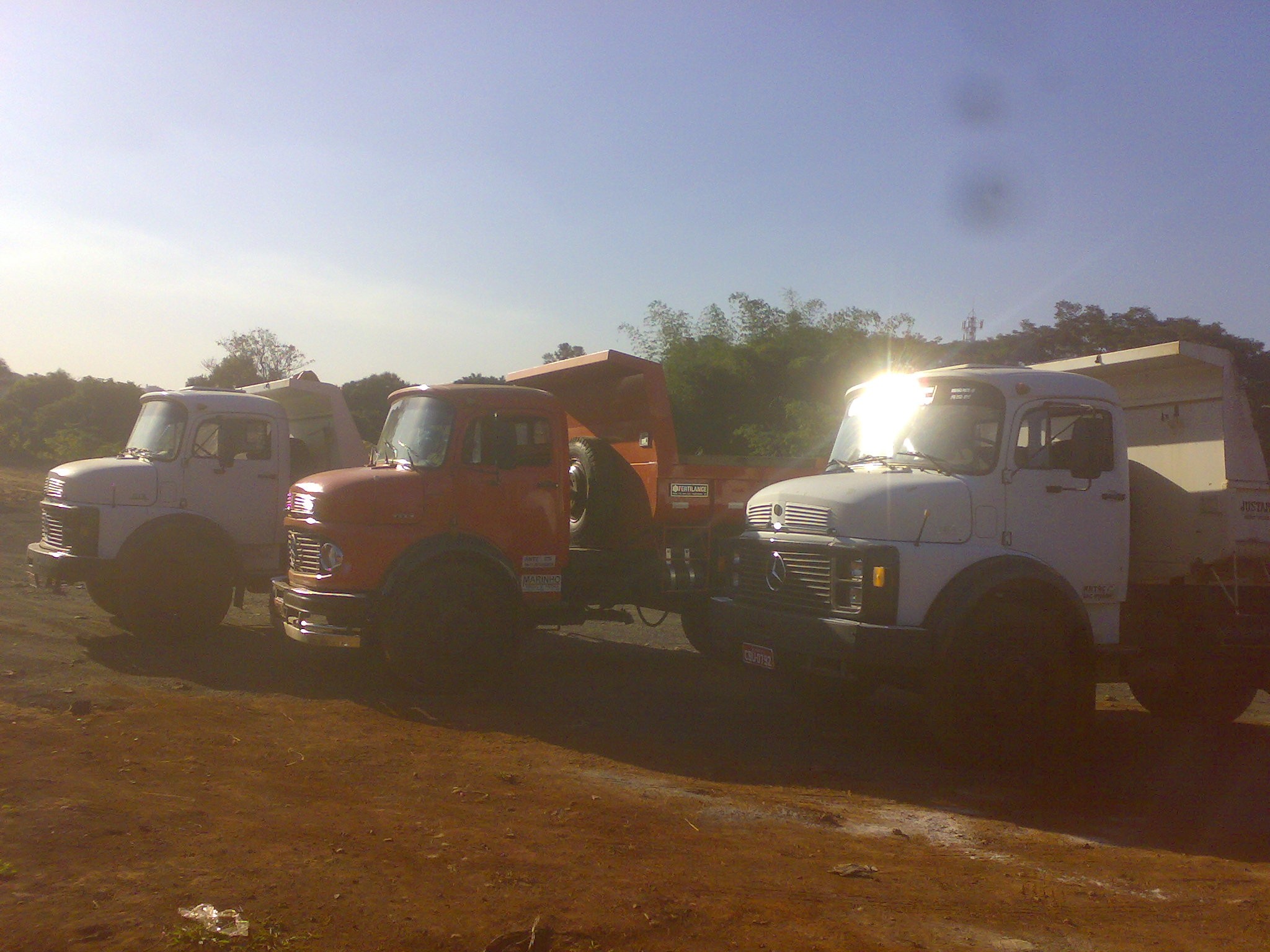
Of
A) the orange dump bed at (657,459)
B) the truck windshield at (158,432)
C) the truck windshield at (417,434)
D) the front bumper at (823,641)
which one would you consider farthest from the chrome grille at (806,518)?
the truck windshield at (158,432)

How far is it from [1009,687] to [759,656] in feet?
5.62

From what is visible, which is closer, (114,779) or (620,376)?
(114,779)

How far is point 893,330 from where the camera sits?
98.8ft

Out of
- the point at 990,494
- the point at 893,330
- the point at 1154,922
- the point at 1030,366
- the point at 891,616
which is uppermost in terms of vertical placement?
the point at 893,330

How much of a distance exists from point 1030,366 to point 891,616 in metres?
2.93

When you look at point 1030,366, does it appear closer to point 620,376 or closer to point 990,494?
point 990,494

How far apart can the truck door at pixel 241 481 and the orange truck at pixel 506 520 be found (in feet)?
7.32

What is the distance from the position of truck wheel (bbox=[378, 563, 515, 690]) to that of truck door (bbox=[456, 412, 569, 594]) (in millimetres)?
420

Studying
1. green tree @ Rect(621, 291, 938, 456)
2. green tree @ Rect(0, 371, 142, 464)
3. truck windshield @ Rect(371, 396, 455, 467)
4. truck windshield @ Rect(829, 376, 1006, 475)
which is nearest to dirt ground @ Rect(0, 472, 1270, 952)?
truck windshield @ Rect(371, 396, 455, 467)

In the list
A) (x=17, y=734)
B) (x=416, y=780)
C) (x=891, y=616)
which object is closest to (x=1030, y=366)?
(x=891, y=616)

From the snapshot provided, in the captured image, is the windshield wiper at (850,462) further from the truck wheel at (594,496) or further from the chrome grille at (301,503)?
the chrome grille at (301,503)

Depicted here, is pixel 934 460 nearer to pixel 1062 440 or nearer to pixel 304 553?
pixel 1062 440

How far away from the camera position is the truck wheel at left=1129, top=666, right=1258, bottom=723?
8656mm

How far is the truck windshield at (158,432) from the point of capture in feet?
37.0
